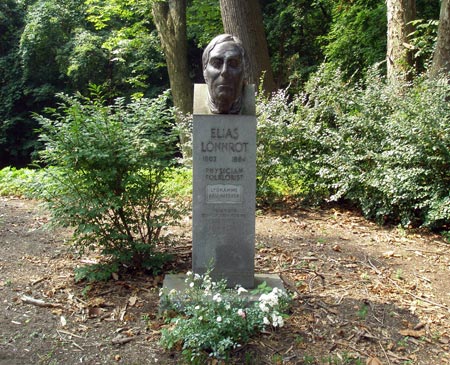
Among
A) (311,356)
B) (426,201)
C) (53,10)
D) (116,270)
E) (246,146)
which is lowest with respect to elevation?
(311,356)

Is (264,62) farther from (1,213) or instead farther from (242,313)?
(242,313)

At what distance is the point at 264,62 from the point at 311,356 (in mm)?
7475

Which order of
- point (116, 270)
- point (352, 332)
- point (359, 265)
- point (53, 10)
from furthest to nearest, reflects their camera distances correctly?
1. point (53, 10)
2. point (359, 265)
3. point (116, 270)
4. point (352, 332)

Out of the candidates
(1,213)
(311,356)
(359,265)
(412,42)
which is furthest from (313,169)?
(1,213)

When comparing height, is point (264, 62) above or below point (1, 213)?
above

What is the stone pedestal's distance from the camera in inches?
162

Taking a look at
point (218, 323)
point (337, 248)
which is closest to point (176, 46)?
point (337, 248)

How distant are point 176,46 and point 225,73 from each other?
935 cm

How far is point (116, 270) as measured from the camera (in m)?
4.76

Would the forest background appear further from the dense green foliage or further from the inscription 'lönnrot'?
the inscription 'lönnrot'

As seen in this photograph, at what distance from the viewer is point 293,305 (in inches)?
173

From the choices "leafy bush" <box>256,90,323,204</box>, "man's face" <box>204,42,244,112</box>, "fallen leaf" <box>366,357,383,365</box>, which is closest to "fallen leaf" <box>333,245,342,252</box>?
"leafy bush" <box>256,90,323,204</box>

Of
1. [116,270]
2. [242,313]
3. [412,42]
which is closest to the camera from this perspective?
[242,313]

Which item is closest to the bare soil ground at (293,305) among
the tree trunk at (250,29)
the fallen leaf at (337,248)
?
the fallen leaf at (337,248)
